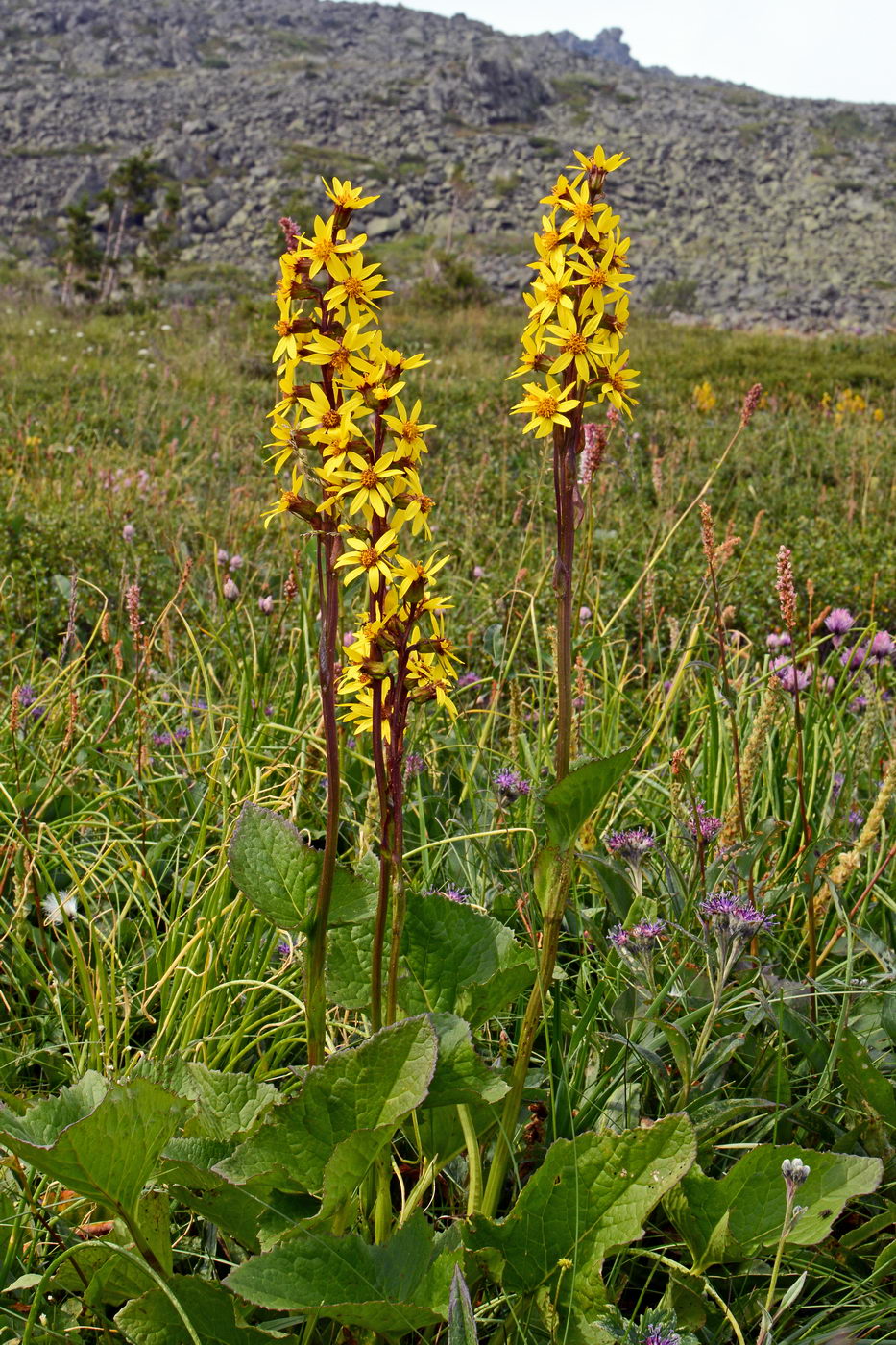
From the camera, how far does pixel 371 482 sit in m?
1.00

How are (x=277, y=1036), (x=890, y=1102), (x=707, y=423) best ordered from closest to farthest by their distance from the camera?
1. (x=890, y=1102)
2. (x=277, y=1036)
3. (x=707, y=423)

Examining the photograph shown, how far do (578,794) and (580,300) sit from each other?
0.57m

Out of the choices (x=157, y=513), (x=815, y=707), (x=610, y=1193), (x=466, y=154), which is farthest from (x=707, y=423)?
(x=466, y=154)

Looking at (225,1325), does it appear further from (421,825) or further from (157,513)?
(157,513)

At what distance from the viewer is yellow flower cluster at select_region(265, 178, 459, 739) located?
991 mm

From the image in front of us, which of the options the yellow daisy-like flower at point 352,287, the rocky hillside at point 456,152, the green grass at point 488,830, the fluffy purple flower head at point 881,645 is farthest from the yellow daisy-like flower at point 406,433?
the rocky hillside at point 456,152

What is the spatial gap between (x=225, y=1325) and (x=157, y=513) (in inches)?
152

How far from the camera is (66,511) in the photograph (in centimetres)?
421

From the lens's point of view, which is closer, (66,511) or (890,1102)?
(890,1102)

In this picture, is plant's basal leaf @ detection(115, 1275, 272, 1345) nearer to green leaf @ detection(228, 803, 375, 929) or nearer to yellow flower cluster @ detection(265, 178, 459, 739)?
green leaf @ detection(228, 803, 375, 929)

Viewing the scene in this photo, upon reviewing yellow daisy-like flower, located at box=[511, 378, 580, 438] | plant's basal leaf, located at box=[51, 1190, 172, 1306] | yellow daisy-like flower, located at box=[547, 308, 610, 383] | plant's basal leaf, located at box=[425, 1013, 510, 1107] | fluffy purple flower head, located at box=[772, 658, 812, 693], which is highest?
yellow daisy-like flower, located at box=[547, 308, 610, 383]

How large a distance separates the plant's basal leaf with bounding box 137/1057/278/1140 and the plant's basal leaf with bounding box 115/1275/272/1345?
173mm

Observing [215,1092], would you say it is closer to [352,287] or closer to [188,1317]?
[188,1317]

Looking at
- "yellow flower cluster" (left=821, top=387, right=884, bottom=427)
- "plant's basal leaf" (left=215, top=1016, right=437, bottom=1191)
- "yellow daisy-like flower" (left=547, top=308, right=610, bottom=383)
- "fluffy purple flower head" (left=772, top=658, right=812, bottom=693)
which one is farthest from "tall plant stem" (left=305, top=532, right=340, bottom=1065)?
"yellow flower cluster" (left=821, top=387, right=884, bottom=427)
